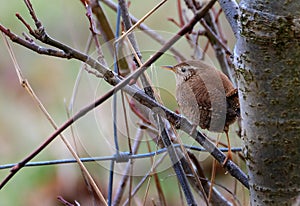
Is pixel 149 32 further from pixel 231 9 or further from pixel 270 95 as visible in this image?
pixel 270 95

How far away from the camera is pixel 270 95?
0.59 metres

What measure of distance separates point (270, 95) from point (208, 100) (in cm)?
17

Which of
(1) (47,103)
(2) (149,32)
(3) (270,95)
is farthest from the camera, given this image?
(1) (47,103)

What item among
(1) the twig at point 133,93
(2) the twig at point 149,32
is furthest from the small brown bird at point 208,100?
(2) the twig at point 149,32

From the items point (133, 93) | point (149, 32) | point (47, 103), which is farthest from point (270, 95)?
point (47, 103)

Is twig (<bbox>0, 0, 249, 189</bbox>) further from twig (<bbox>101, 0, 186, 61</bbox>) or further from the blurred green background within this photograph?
the blurred green background

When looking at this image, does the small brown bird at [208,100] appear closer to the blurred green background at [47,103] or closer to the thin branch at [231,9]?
the thin branch at [231,9]

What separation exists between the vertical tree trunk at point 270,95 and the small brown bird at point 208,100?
12 centimetres

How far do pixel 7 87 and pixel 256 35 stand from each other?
258 centimetres

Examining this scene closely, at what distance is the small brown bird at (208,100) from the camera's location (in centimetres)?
76

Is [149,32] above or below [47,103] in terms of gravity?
above

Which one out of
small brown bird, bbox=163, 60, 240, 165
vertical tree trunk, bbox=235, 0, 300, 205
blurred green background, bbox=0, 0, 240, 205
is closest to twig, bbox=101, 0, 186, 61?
small brown bird, bbox=163, 60, 240, 165

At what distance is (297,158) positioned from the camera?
2.02ft

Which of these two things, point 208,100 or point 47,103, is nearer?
point 208,100
